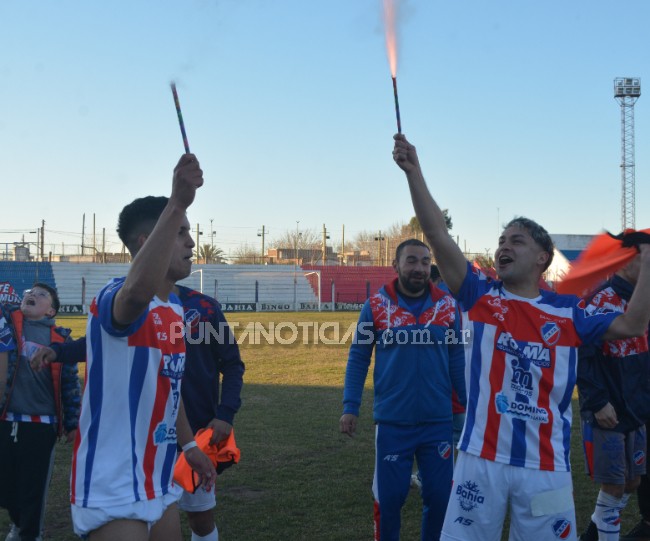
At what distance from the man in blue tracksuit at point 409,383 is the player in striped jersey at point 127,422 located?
6.57 feet

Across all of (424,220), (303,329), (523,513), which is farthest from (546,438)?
(303,329)

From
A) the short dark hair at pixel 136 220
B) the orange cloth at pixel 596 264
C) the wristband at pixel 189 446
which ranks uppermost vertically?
the short dark hair at pixel 136 220

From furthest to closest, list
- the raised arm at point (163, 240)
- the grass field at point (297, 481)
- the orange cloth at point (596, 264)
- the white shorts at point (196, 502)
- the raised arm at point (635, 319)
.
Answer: the grass field at point (297, 481)
the white shorts at point (196, 502)
the orange cloth at point (596, 264)
the raised arm at point (635, 319)
the raised arm at point (163, 240)

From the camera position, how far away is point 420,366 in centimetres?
507

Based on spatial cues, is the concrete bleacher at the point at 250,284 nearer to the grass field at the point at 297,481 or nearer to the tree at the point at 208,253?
the tree at the point at 208,253

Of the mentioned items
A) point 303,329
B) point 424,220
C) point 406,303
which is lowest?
point 303,329

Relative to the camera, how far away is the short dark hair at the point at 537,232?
3.88 meters

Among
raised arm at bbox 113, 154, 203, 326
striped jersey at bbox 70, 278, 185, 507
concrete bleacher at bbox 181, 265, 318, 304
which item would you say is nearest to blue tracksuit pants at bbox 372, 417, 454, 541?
striped jersey at bbox 70, 278, 185, 507

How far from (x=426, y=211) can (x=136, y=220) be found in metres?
1.31

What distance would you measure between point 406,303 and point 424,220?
1870mm

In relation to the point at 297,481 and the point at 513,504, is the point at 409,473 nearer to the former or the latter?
the point at 513,504

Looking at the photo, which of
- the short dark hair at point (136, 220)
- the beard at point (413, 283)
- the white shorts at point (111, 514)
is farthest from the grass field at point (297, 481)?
the short dark hair at point (136, 220)

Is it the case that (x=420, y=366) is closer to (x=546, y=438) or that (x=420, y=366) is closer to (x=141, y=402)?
(x=546, y=438)

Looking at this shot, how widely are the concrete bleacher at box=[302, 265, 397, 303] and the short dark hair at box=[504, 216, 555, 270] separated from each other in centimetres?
3857
